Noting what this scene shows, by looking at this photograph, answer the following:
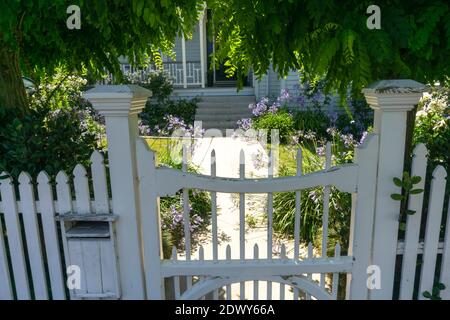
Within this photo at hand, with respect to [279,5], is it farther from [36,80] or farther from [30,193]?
[36,80]

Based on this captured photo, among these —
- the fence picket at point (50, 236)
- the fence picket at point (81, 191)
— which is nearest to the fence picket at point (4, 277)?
the fence picket at point (50, 236)

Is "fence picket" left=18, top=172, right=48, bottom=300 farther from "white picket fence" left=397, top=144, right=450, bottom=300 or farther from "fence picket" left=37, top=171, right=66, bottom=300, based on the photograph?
"white picket fence" left=397, top=144, right=450, bottom=300

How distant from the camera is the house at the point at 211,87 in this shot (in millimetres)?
9417

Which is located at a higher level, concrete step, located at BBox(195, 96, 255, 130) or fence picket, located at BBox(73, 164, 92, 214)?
fence picket, located at BBox(73, 164, 92, 214)

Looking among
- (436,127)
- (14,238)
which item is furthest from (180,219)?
(436,127)

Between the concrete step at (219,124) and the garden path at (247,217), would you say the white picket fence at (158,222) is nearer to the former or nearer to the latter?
the garden path at (247,217)

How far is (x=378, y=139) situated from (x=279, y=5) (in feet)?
2.76

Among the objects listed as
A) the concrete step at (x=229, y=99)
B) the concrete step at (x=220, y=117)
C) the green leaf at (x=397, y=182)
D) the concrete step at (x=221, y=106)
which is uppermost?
the green leaf at (x=397, y=182)

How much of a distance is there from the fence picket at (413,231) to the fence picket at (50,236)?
76.1 inches

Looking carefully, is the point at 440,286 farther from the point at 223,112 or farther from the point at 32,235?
the point at 223,112

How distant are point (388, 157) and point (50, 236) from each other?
189 centimetres

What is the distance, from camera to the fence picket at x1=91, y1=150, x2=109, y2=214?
173cm

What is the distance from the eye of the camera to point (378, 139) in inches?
67.7

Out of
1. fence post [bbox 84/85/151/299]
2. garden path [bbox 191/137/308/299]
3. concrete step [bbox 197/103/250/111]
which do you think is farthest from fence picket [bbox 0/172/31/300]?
concrete step [bbox 197/103/250/111]
